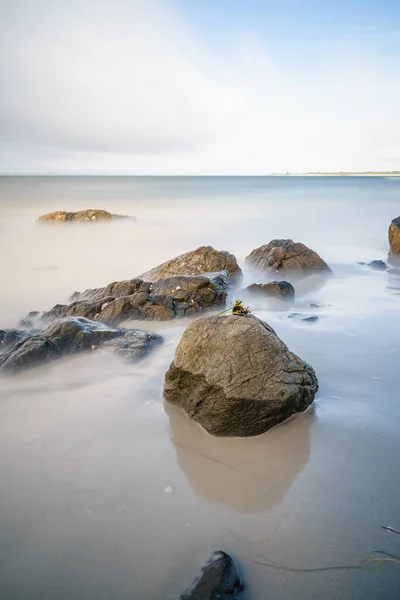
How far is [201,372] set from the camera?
4285mm

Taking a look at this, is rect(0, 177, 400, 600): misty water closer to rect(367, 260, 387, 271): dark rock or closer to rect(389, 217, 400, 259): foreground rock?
rect(367, 260, 387, 271): dark rock

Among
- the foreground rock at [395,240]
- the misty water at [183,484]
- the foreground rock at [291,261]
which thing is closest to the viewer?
the misty water at [183,484]

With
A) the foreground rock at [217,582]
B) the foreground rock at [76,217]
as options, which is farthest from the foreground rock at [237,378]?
the foreground rock at [76,217]

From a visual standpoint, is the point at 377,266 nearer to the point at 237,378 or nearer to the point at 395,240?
the point at 395,240

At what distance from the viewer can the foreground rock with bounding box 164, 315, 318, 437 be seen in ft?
13.3

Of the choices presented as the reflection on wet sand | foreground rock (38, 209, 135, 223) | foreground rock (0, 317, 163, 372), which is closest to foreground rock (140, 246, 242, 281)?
foreground rock (0, 317, 163, 372)

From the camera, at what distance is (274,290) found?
8.88 m

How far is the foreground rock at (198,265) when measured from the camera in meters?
10.5

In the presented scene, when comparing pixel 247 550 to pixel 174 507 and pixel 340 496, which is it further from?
pixel 340 496

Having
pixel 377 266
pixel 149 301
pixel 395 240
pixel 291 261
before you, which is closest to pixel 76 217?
pixel 291 261

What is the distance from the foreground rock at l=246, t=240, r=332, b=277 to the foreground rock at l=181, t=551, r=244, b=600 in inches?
358

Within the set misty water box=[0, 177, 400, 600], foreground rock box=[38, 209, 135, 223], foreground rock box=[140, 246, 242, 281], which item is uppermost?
foreground rock box=[140, 246, 242, 281]

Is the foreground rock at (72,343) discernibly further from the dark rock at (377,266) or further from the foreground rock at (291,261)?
the dark rock at (377,266)

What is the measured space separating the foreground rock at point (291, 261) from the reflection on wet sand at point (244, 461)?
7.39 metres
